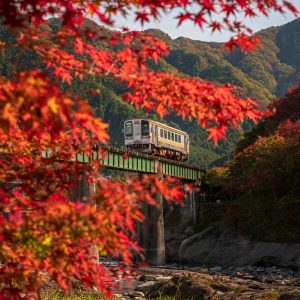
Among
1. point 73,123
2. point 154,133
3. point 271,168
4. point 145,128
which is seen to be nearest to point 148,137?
point 145,128

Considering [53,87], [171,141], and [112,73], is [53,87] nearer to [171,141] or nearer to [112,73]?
[112,73]

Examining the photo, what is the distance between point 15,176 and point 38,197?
0.41m

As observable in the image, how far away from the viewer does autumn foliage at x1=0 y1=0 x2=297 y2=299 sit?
14.9ft

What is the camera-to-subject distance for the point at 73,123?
4652mm

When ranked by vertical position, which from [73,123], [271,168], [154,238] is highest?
[271,168]

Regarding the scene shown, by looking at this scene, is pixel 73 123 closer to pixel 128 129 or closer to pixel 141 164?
pixel 141 164

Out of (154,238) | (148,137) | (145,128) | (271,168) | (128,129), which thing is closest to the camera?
(154,238)

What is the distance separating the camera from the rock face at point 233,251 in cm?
4106

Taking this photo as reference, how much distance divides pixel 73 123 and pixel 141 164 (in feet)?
138

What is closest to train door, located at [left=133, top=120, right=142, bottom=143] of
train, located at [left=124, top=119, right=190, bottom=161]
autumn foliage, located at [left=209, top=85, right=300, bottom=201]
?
train, located at [left=124, top=119, right=190, bottom=161]

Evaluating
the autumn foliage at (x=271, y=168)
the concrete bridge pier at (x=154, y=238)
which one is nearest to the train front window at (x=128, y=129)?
the concrete bridge pier at (x=154, y=238)

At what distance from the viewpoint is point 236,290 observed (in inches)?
770

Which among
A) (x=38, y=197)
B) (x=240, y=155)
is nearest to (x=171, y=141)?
(x=240, y=155)

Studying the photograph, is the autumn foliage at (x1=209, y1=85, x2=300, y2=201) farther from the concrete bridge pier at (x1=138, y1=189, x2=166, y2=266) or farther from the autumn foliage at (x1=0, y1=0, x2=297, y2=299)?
the autumn foliage at (x1=0, y1=0, x2=297, y2=299)
